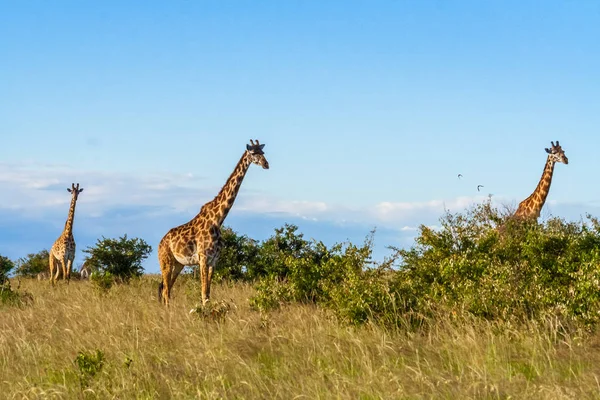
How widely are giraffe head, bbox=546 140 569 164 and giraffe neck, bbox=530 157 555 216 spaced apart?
33 cm

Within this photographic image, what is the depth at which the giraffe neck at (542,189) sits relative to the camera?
21.8 m

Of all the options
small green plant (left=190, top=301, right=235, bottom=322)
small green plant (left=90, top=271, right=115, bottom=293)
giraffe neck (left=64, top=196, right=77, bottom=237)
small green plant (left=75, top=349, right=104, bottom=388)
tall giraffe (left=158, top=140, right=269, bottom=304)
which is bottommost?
small green plant (left=75, top=349, right=104, bottom=388)

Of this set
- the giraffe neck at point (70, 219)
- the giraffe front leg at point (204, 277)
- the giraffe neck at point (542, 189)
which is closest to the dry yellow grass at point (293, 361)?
the giraffe front leg at point (204, 277)

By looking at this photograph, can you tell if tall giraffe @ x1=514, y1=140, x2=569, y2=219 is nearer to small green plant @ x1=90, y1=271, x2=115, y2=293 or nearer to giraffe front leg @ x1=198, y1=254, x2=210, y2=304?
giraffe front leg @ x1=198, y1=254, x2=210, y2=304

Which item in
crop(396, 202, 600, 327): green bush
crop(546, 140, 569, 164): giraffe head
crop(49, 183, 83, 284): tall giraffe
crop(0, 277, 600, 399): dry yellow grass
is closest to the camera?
crop(0, 277, 600, 399): dry yellow grass

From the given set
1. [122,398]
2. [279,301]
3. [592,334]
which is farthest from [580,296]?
[122,398]

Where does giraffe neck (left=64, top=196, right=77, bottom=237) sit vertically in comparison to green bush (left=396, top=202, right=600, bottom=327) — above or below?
above

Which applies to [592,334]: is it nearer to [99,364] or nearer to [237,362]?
[237,362]

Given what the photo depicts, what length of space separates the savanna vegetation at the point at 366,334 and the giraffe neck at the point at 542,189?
23.4ft

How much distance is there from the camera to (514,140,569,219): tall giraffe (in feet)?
71.0

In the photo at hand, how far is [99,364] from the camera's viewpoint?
7.82 m

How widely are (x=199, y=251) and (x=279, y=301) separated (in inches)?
109

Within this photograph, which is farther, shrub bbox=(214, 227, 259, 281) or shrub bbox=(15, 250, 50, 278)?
shrub bbox=(15, 250, 50, 278)

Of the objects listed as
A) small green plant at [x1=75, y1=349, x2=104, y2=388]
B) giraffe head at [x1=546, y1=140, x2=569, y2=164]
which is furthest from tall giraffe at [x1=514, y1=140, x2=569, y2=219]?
small green plant at [x1=75, y1=349, x2=104, y2=388]
